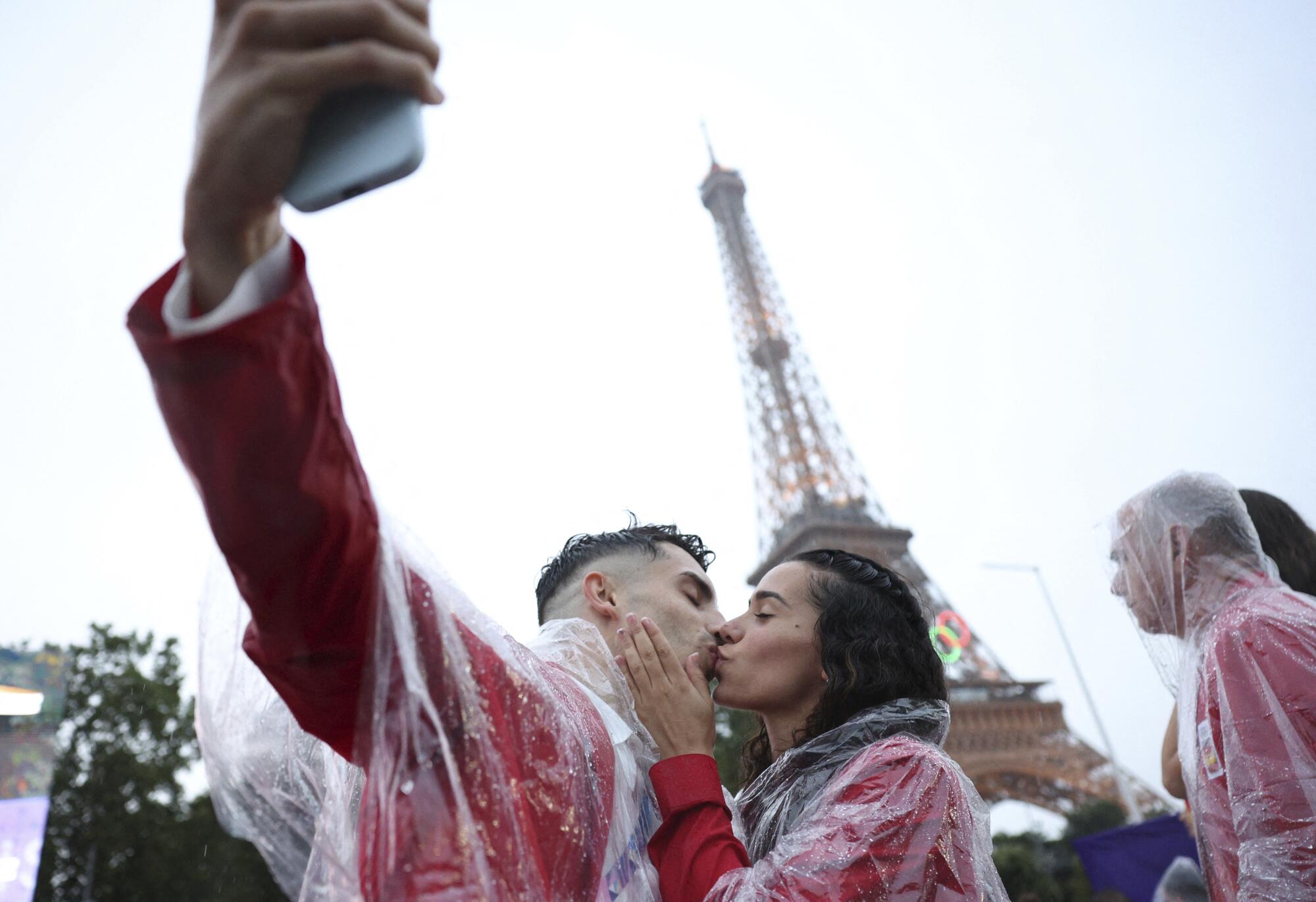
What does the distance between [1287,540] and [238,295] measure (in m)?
3.61

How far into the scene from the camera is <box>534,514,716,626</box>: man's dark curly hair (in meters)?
2.57

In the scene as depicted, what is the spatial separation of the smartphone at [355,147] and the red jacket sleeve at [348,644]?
12 cm

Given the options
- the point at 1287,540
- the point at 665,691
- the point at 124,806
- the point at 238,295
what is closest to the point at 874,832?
the point at 665,691

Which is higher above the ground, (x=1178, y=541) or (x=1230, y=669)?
(x=1178, y=541)

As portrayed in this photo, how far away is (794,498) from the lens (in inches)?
1416

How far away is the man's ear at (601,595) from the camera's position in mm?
2342

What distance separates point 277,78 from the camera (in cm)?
86

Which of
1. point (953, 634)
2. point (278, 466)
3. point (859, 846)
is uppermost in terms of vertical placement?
point (953, 634)

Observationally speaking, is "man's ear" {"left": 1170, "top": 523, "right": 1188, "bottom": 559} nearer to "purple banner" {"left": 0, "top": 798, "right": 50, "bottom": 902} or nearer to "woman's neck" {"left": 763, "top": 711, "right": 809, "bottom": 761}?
"woman's neck" {"left": 763, "top": 711, "right": 809, "bottom": 761}

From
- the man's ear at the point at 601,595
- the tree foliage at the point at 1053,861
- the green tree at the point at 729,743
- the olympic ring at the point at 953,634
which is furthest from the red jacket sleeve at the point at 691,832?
the olympic ring at the point at 953,634

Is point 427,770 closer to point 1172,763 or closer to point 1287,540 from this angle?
point 1172,763

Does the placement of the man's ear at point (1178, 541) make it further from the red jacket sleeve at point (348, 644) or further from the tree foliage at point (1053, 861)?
the tree foliage at point (1053, 861)

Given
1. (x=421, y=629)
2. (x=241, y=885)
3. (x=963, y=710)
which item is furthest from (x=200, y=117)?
(x=963, y=710)

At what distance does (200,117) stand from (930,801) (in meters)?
1.81
